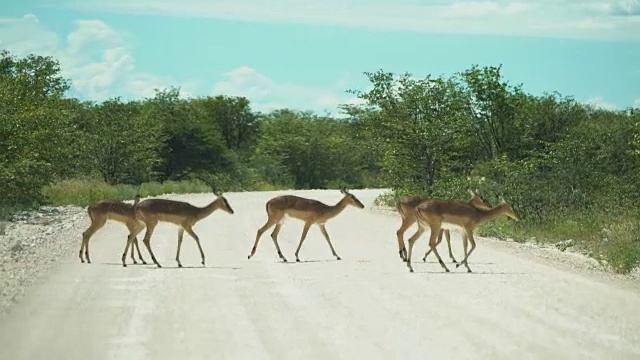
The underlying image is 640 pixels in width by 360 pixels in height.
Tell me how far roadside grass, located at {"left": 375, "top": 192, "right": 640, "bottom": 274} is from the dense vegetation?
0.06m

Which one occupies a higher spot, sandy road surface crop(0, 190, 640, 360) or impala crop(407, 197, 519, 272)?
impala crop(407, 197, 519, 272)

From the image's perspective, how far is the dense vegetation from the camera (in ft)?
87.8

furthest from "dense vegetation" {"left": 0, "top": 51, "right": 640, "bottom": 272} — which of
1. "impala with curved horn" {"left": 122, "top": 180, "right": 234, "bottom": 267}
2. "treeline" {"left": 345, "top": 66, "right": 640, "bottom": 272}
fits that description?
"impala with curved horn" {"left": 122, "top": 180, "right": 234, "bottom": 267}

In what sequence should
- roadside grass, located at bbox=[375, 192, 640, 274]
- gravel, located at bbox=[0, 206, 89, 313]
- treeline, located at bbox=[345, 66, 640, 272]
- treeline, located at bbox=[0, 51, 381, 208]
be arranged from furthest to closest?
treeline, located at bbox=[0, 51, 381, 208]
treeline, located at bbox=[345, 66, 640, 272]
roadside grass, located at bbox=[375, 192, 640, 274]
gravel, located at bbox=[0, 206, 89, 313]

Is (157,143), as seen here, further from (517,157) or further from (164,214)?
(164,214)

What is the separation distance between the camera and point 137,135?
49.0 m

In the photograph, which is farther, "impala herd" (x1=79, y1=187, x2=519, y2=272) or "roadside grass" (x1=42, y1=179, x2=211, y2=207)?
"roadside grass" (x1=42, y1=179, x2=211, y2=207)

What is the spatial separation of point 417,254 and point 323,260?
2.19 m

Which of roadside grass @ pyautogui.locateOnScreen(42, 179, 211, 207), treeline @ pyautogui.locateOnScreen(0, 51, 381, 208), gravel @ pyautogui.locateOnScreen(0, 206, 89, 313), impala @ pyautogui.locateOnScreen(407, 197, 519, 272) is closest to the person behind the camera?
gravel @ pyautogui.locateOnScreen(0, 206, 89, 313)

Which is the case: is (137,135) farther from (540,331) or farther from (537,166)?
(540,331)

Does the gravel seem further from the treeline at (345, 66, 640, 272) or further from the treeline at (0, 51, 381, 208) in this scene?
the treeline at (345, 66, 640, 272)

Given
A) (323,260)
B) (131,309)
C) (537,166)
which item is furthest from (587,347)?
(537,166)

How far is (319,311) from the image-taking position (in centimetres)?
1139

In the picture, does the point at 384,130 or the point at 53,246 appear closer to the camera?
the point at 53,246
